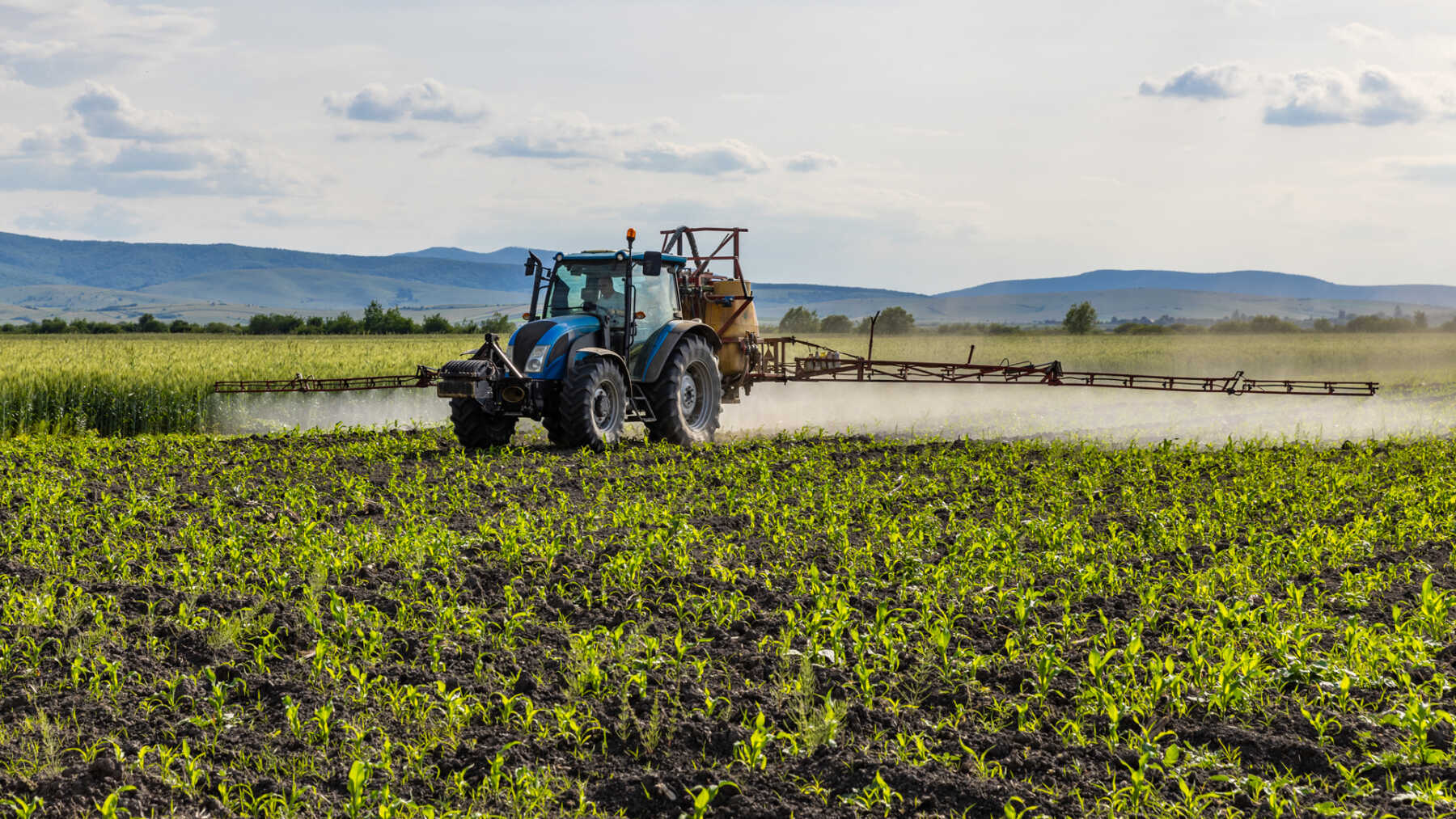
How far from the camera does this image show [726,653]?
5902 mm

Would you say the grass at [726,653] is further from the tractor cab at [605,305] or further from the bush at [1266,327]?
the bush at [1266,327]

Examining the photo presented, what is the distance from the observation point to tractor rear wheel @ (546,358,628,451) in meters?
13.2

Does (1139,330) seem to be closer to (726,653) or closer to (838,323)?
(838,323)

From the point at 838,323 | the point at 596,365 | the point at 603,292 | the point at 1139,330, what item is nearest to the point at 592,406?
the point at 596,365

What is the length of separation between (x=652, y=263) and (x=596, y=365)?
1298 mm

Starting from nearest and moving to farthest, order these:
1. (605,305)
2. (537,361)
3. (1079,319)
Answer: (537,361) → (605,305) → (1079,319)

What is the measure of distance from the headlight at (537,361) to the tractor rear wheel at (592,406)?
312 mm

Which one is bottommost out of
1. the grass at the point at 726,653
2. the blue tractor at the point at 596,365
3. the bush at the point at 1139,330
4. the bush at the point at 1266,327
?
the grass at the point at 726,653

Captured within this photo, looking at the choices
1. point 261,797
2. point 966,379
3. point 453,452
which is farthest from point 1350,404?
point 261,797

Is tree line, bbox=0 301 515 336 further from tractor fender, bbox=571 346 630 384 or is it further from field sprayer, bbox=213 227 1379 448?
tractor fender, bbox=571 346 630 384

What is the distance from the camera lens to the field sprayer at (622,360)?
13.2 m

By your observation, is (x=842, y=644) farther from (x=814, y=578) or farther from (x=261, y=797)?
(x=261, y=797)

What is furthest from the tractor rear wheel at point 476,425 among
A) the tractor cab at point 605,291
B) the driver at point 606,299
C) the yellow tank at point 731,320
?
the yellow tank at point 731,320

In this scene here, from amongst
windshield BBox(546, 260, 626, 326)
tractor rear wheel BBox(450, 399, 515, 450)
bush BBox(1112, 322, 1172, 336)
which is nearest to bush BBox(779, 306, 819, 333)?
windshield BBox(546, 260, 626, 326)
